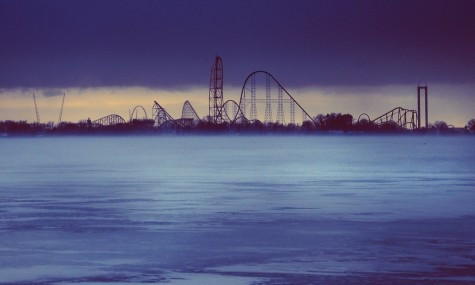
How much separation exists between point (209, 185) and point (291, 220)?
526 inches

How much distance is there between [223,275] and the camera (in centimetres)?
1208

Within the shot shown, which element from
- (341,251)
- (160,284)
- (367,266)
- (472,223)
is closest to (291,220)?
(472,223)

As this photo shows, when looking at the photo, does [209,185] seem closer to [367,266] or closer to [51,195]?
[51,195]

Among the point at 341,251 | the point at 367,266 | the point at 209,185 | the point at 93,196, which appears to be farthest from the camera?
the point at 209,185

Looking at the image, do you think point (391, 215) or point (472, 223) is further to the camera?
point (391, 215)

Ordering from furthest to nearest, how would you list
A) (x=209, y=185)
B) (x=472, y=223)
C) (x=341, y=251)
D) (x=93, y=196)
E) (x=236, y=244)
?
1. (x=209, y=185)
2. (x=93, y=196)
3. (x=472, y=223)
4. (x=236, y=244)
5. (x=341, y=251)

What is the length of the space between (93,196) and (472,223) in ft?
38.8

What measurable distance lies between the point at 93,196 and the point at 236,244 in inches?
477

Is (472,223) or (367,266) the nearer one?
(367,266)

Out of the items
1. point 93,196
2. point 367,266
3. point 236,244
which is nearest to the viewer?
point 367,266

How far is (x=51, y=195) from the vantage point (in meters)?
27.1

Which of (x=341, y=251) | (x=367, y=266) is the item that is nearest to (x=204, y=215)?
(x=341, y=251)

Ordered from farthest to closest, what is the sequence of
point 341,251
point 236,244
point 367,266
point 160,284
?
1. point 236,244
2. point 341,251
3. point 367,266
4. point 160,284

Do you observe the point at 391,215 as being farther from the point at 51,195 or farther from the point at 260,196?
the point at 51,195
